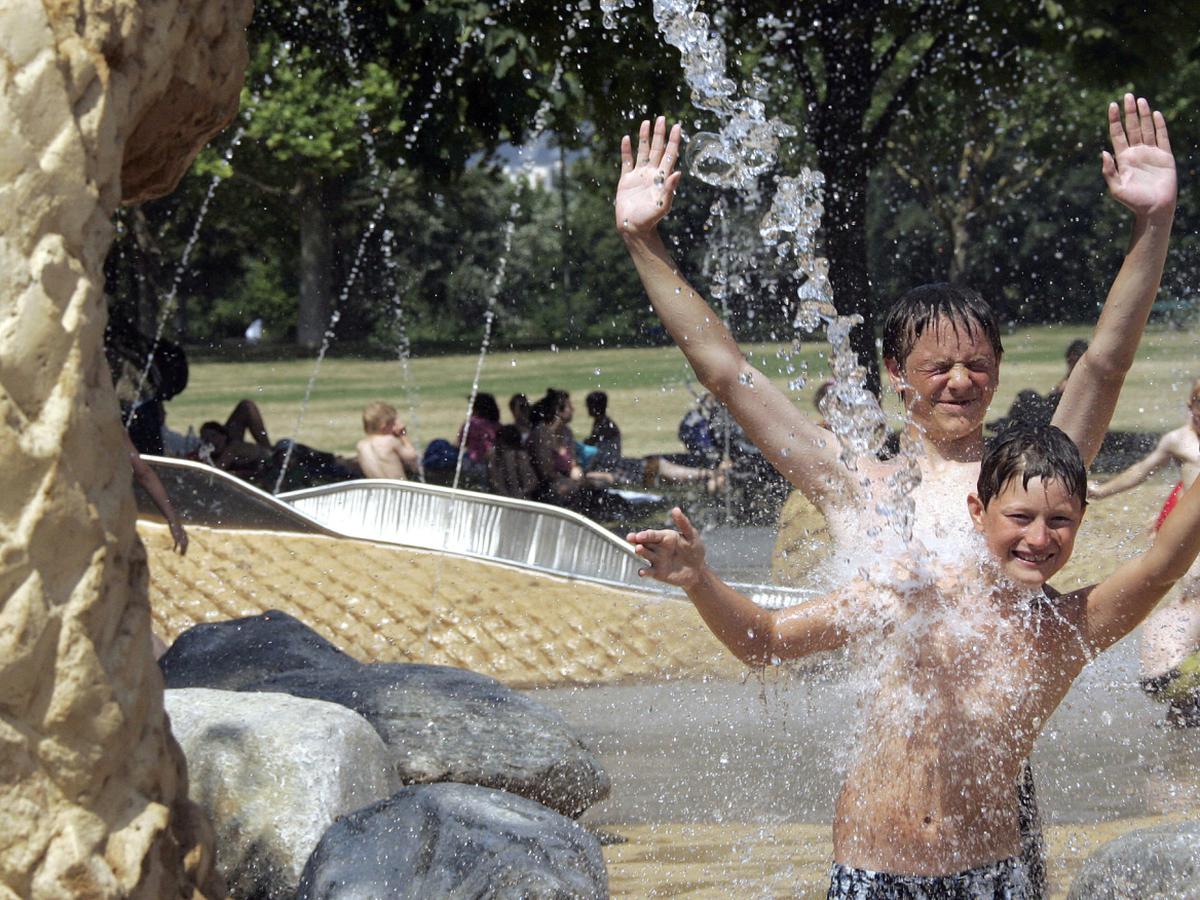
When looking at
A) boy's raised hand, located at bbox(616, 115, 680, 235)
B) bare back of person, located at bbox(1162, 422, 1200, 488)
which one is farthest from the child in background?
boy's raised hand, located at bbox(616, 115, 680, 235)

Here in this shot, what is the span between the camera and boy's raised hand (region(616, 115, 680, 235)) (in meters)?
3.06

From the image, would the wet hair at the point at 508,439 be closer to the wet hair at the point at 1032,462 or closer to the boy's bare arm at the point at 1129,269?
the boy's bare arm at the point at 1129,269

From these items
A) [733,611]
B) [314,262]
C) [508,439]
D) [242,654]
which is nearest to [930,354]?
[733,611]

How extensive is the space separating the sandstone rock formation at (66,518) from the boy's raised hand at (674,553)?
0.81m

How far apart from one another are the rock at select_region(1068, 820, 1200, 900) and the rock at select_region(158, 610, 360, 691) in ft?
8.54

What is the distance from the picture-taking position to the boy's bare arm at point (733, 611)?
2590 mm

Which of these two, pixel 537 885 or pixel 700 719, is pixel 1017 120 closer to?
pixel 700 719

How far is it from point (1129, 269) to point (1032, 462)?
554mm

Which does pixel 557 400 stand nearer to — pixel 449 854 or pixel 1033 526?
pixel 449 854

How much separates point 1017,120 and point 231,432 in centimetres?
2457

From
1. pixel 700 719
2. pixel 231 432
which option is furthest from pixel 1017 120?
pixel 700 719

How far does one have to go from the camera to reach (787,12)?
1417 cm

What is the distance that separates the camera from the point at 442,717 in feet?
16.0

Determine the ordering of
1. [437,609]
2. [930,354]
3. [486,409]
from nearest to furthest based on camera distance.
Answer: [930,354], [437,609], [486,409]
